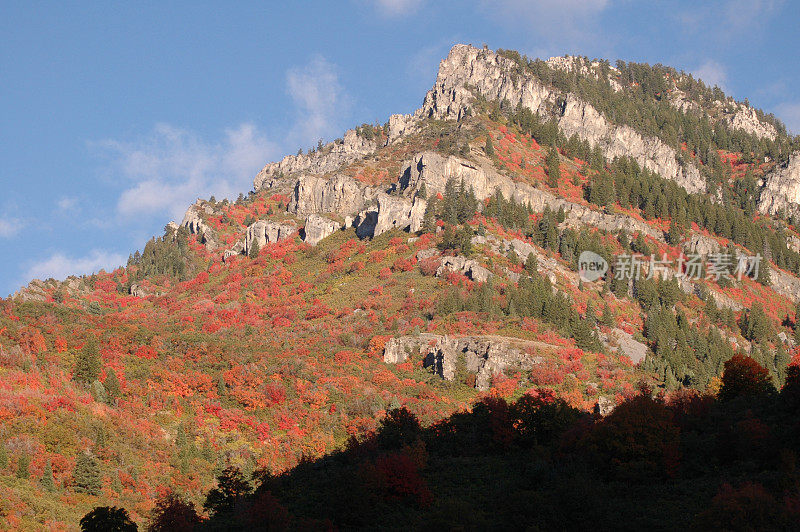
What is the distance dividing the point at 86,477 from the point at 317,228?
106m

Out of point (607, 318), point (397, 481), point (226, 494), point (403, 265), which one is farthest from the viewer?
point (403, 265)

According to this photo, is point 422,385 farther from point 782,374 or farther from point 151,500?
point 782,374

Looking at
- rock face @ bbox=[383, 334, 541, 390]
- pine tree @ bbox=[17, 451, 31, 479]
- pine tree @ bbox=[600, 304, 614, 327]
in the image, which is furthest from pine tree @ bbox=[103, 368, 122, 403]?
pine tree @ bbox=[600, 304, 614, 327]

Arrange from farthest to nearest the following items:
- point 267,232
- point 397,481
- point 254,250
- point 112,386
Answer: point 267,232
point 254,250
point 112,386
point 397,481

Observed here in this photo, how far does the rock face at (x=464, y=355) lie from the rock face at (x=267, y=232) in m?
72.7

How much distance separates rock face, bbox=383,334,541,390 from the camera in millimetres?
79812

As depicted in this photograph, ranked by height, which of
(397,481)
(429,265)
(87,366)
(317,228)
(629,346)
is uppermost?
(317,228)

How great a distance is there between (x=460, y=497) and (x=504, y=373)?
3740 centimetres

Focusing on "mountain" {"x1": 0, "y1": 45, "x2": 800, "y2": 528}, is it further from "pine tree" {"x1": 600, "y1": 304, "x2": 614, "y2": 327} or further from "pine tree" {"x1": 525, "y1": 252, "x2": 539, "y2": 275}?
"pine tree" {"x1": 525, "y1": 252, "x2": 539, "y2": 275}

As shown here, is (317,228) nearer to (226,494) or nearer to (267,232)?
(267,232)

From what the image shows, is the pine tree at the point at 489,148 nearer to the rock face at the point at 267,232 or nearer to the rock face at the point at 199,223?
the rock face at the point at 267,232

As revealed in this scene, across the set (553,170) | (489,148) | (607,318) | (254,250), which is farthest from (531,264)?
(254,250)

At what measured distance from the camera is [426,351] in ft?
282

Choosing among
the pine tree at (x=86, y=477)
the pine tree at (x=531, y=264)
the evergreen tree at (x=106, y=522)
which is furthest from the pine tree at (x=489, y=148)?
the evergreen tree at (x=106, y=522)
